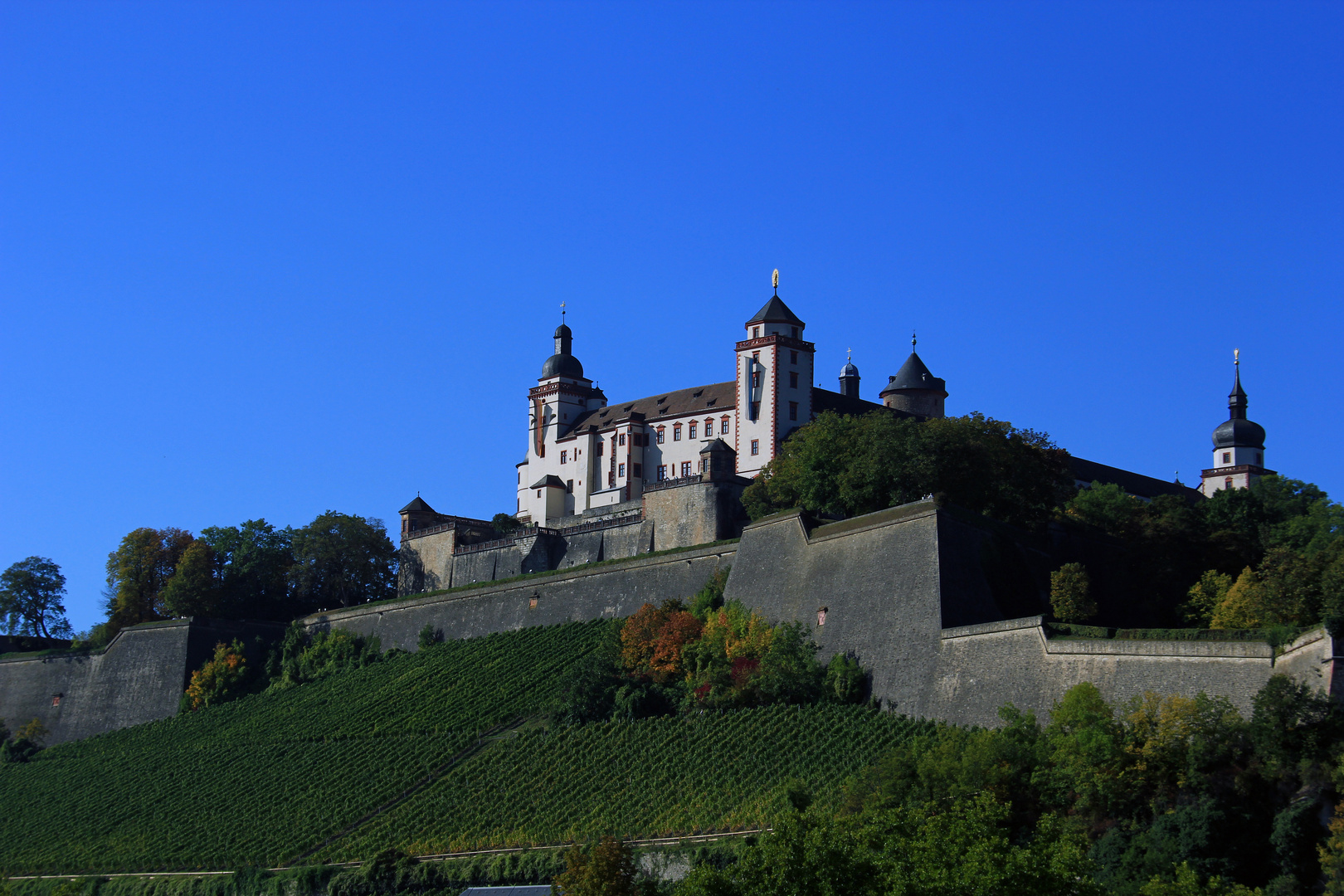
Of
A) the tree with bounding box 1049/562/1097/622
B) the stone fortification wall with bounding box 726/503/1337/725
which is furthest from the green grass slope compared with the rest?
the tree with bounding box 1049/562/1097/622

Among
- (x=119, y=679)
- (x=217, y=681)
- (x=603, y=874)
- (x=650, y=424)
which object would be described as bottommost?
(x=603, y=874)

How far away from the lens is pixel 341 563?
80.1 metres

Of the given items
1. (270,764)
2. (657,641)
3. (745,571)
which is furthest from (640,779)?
(270,764)

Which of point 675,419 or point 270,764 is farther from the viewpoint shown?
point 675,419

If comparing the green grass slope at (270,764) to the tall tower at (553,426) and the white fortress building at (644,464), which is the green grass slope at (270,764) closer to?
the white fortress building at (644,464)

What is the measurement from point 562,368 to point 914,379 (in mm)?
19916

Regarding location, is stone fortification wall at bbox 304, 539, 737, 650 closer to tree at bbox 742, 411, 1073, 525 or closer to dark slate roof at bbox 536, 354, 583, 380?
tree at bbox 742, 411, 1073, 525

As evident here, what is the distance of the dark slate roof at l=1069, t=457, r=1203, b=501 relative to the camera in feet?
278

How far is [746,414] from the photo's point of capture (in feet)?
243

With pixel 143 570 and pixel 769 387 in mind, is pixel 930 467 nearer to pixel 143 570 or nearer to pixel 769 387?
pixel 769 387

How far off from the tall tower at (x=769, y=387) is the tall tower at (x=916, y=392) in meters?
10.5

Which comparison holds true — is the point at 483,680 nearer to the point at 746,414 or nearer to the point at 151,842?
the point at 151,842

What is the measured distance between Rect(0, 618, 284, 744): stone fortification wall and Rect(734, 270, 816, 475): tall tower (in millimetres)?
24742

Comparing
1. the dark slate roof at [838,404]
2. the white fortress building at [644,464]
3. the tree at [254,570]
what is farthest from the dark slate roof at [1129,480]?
the tree at [254,570]
